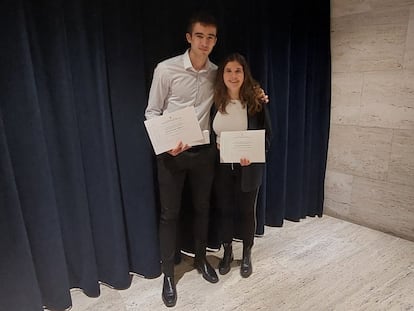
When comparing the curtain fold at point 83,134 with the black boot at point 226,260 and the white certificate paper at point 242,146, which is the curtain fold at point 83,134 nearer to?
the black boot at point 226,260

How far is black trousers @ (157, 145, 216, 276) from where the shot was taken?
1.59 m

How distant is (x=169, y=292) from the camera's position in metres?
1.67

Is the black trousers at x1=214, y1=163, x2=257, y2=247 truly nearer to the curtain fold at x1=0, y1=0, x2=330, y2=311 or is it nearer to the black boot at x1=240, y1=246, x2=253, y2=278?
the black boot at x1=240, y1=246, x2=253, y2=278

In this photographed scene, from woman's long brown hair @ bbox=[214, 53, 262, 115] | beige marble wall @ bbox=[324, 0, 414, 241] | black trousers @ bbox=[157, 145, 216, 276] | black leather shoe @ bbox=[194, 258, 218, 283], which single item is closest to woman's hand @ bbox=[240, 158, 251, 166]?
black trousers @ bbox=[157, 145, 216, 276]

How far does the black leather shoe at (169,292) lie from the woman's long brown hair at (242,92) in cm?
101

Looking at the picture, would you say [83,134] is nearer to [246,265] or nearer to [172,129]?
[172,129]

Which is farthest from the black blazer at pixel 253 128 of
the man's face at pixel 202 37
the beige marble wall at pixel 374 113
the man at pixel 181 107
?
the beige marble wall at pixel 374 113

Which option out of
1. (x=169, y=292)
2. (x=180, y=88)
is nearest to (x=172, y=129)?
(x=180, y=88)

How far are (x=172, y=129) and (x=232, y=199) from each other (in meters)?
0.70

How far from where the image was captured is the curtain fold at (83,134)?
135 cm

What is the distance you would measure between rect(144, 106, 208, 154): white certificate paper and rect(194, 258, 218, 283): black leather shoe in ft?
2.72

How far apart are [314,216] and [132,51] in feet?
6.76

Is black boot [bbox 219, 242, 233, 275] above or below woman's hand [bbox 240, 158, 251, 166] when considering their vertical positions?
below

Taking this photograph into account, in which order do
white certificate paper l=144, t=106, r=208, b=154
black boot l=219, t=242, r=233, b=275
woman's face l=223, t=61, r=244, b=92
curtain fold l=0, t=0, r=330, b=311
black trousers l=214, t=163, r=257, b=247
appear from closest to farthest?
curtain fold l=0, t=0, r=330, b=311 → white certificate paper l=144, t=106, r=208, b=154 → woman's face l=223, t=61, r=244, b=92 → black trousers l=214, t=163, r=257, b=247 → black boot l=219, t=242, r=233, b=275
